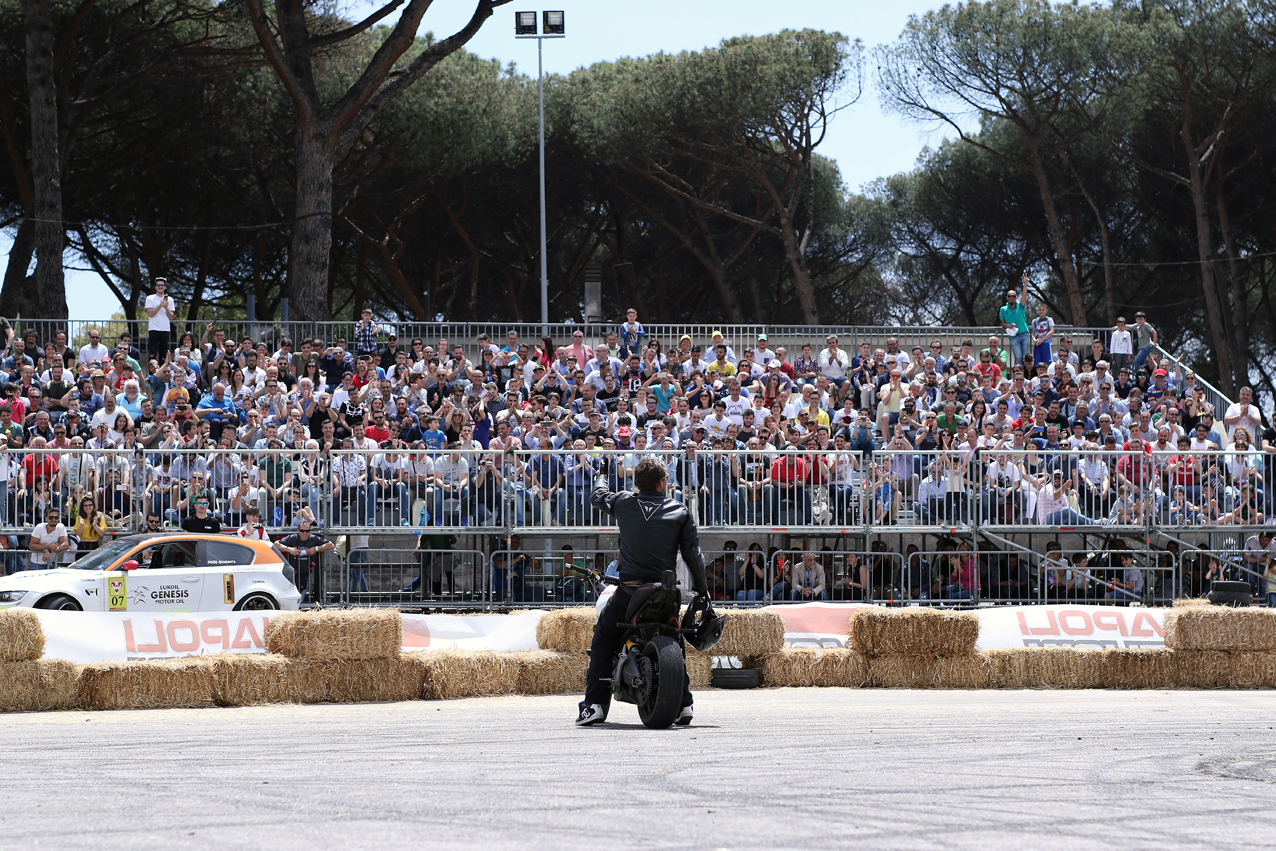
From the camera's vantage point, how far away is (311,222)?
3008 cm

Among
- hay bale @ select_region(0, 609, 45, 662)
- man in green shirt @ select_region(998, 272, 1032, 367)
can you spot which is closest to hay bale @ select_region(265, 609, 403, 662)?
hay bale @ select_region(0, 609, 45, 662)

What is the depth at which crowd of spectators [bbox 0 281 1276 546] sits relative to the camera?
18.0 m

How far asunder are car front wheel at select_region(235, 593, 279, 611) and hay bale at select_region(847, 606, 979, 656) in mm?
7331

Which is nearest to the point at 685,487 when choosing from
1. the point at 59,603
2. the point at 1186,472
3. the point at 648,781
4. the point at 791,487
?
the point at 791,487

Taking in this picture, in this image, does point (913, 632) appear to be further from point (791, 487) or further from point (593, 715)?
point (791, 487)

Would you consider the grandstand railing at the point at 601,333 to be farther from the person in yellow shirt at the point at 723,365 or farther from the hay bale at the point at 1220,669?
the hay bale at the point at 1220,669

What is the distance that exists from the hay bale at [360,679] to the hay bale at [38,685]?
68.5 inches

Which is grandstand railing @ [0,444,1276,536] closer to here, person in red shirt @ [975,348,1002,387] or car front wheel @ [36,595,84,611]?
car front wheel @ [36,595,84,611]

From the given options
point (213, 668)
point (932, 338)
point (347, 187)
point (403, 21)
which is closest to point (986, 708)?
point (213, 668)

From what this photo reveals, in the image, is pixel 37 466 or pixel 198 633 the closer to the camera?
pixel 198 633

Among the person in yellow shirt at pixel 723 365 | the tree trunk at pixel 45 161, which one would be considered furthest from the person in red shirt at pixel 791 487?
the tree trunk at pixel 45 161

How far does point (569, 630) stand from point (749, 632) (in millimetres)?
1731

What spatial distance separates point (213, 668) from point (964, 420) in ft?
43.1

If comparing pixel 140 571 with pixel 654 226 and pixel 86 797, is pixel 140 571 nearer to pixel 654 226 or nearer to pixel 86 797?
pixel 86 797
